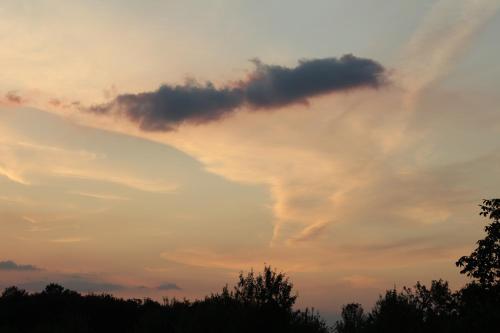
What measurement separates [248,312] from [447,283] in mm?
68634

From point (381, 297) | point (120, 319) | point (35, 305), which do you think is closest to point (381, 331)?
point (381, 297)

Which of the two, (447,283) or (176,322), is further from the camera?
(447,283)

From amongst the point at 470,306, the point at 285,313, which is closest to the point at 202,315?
the point at 285,313

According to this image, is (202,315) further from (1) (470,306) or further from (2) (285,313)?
(1) (470,306)

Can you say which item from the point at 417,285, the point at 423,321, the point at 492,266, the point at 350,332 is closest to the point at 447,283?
the point at 417,285

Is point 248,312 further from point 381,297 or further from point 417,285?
point 417,285

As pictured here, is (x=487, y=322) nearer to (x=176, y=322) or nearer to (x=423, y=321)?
(x=423, y=321)

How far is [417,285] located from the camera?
114m

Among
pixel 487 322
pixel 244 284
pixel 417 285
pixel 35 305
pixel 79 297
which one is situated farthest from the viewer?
pixel 417 285

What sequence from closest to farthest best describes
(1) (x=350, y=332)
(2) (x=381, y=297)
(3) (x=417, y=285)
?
(2) (x=381, y=297), (1) (x=350, y=332), (3) (x=417, y=285)

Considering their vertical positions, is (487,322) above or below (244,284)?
below

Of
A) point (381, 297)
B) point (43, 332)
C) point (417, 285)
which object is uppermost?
point (417, 285)

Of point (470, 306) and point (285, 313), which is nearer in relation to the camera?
point (470, 306)

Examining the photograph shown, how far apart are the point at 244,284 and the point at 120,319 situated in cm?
3535
